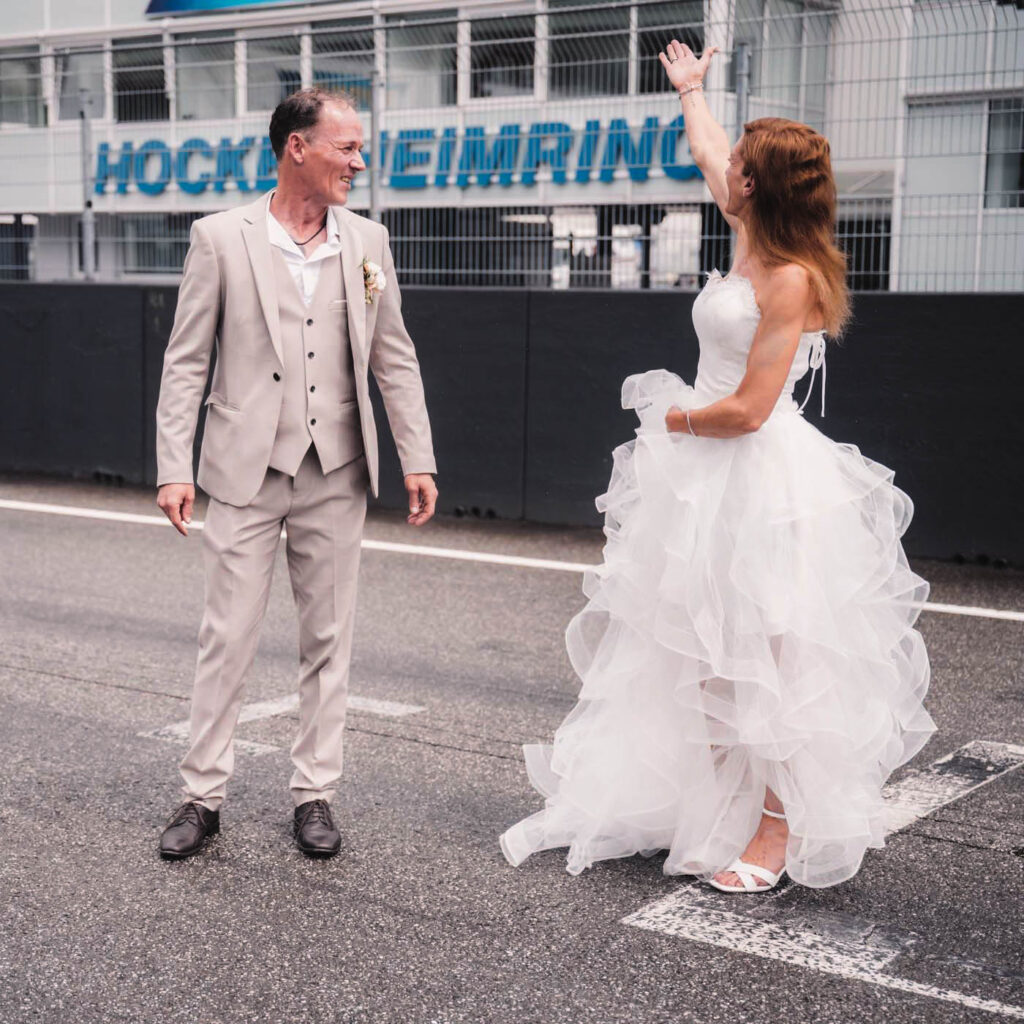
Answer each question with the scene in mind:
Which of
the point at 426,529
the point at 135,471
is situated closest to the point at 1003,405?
the point at 426,529

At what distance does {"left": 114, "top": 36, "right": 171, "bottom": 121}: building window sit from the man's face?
8702mm

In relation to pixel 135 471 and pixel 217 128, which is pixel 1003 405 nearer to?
pixel 135 471

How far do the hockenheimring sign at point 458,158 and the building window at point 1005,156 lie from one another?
5.79ft

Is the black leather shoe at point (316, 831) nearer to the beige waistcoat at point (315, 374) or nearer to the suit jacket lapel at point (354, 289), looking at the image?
the beige waistcoat at point (315, 374)

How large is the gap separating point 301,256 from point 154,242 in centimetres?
803

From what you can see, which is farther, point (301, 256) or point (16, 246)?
point (16, 246)

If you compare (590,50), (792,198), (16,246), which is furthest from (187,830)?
(16,246)

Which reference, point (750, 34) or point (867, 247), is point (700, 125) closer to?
point (867, 247)

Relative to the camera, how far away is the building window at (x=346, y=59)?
11500 millimetres

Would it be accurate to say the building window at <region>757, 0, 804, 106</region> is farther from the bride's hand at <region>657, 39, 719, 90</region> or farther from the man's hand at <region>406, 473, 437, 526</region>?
the man's hand at <region>406, 473, 437, 526</region>

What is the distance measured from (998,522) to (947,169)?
7.01 ft

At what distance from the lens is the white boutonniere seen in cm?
453

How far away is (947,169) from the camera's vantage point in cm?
914

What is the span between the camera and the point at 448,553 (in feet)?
30.7
